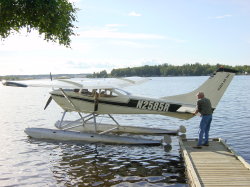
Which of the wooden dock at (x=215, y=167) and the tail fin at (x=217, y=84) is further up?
the tail fin at (x=217, y=84)

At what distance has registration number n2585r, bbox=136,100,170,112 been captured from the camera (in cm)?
1401

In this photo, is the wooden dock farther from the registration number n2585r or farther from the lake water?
the registration number n2585r

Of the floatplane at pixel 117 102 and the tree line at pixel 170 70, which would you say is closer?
the floatplane at pixel 117 102

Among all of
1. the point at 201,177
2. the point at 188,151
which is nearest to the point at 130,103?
the point at 188,151

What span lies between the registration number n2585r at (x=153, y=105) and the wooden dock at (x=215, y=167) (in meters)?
2.54

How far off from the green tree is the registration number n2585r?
13.8 ft

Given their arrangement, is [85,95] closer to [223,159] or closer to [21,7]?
[21,7]

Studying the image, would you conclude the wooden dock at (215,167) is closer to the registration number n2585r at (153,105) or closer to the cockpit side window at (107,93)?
the registration number n2585r at (153,105)

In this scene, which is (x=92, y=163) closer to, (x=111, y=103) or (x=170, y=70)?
(x=111, y=103)

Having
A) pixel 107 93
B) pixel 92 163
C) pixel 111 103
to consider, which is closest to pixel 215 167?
pixel 92 163

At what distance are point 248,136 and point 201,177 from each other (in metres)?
8.70

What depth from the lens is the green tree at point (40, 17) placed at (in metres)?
10.2

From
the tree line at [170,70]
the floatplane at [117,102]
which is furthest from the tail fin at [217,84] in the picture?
the tree line at [170,70]

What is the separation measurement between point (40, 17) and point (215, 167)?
6782mm
